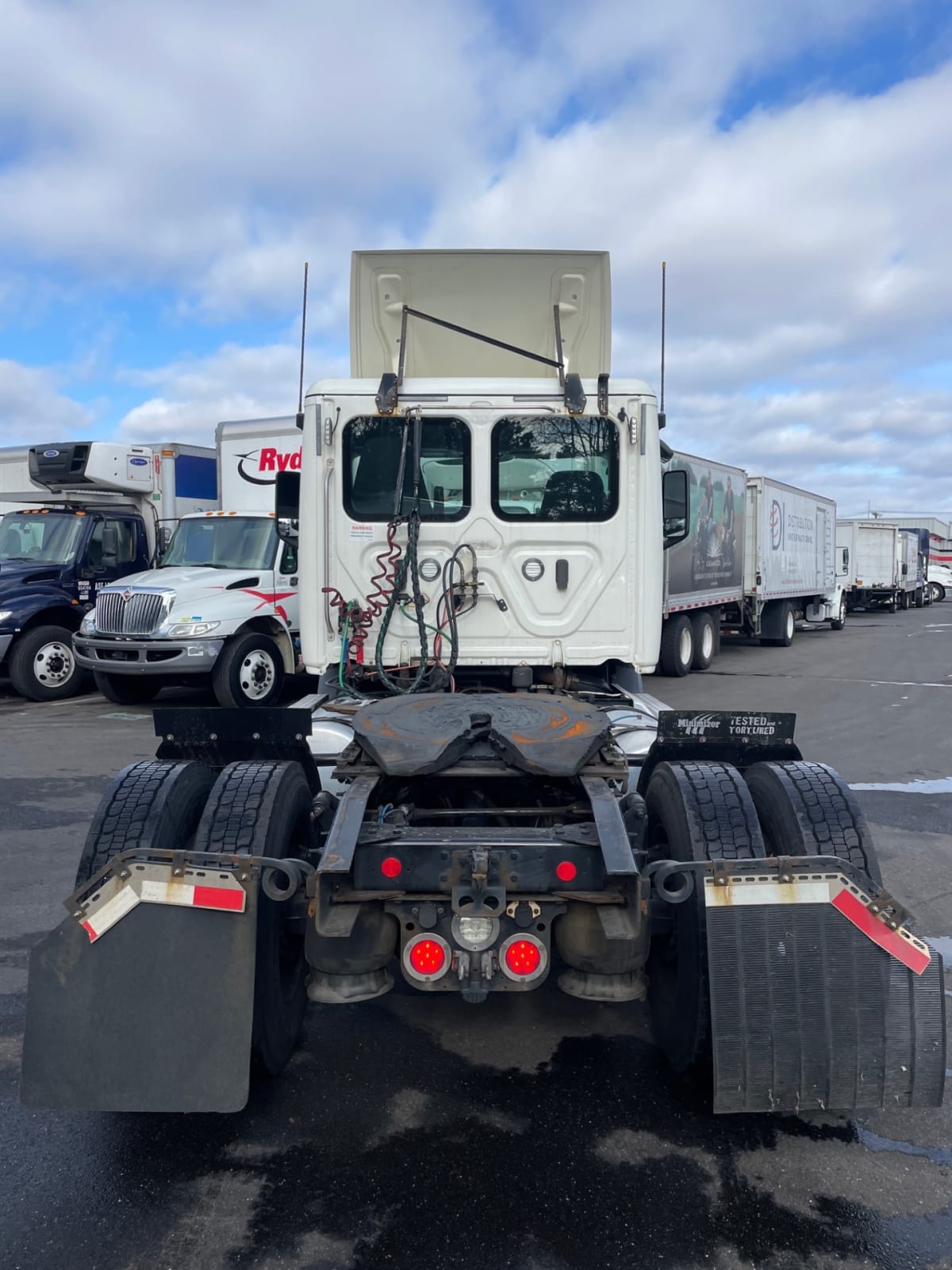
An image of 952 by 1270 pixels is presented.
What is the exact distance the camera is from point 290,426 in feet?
39.0

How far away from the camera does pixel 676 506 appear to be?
5617 millimetres

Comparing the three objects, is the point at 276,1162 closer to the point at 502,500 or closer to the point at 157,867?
the point at 157,867

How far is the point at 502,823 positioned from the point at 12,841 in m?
4.06

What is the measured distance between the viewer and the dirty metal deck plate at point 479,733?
341cm

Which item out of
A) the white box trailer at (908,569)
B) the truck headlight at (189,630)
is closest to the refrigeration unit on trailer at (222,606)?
the truck headlight at (189,630)

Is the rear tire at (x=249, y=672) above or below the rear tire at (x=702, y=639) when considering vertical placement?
below

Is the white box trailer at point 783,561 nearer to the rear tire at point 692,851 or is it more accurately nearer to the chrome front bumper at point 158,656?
the chrome front bumper at point 158,656

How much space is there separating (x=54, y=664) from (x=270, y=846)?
10.2m

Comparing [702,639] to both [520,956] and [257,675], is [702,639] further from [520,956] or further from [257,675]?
[520,956]

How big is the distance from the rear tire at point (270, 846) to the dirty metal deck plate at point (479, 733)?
0.37m

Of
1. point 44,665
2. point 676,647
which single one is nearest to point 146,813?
point 44,665

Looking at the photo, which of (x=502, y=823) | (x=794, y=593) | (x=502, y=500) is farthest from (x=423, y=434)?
(x=794, y=593)

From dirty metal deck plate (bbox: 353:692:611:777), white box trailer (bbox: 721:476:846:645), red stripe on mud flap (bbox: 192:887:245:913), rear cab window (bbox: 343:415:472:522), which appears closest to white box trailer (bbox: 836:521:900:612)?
white box trailer (bbox: 721:476:846:645)

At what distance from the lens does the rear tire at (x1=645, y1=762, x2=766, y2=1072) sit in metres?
3.06
